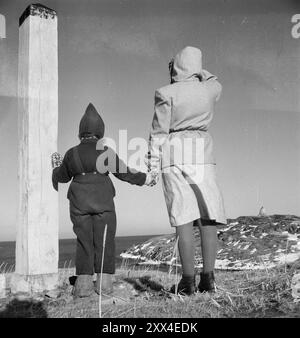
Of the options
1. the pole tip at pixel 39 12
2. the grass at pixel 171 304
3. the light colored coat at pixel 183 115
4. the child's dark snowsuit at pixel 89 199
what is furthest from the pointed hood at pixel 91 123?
the grass at pixel 171 304

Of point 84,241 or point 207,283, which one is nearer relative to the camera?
point 207,283

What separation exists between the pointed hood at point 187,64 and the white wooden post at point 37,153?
125 centimetres

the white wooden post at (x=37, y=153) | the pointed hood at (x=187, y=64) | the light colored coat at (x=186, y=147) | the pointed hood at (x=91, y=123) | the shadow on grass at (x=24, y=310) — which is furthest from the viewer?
the pointed hood at (x=91, y=123)

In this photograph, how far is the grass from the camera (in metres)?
2.80

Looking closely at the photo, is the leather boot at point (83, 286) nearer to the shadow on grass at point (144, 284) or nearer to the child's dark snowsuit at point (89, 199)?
the child's dark snowsuit at point (89, 199)

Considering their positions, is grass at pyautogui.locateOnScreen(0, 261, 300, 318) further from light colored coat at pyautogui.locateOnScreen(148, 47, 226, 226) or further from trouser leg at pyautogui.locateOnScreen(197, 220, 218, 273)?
light colored coat at pyautogui.locateOnScreen(148, 47, 226, 226)

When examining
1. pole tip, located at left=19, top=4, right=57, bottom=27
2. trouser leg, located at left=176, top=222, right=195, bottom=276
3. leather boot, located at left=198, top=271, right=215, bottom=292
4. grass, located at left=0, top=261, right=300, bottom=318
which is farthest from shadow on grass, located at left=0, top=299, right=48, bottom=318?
pole tip, located at left=19, top=4, right=57, bottom=27

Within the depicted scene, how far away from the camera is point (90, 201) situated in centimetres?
381

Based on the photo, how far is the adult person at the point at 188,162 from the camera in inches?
137

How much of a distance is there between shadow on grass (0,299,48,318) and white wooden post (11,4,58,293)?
33 centimetres

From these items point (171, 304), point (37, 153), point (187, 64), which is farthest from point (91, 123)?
point (171, 304)

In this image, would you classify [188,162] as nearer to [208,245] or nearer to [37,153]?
[208,245]

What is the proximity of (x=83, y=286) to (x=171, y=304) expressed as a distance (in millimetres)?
953
